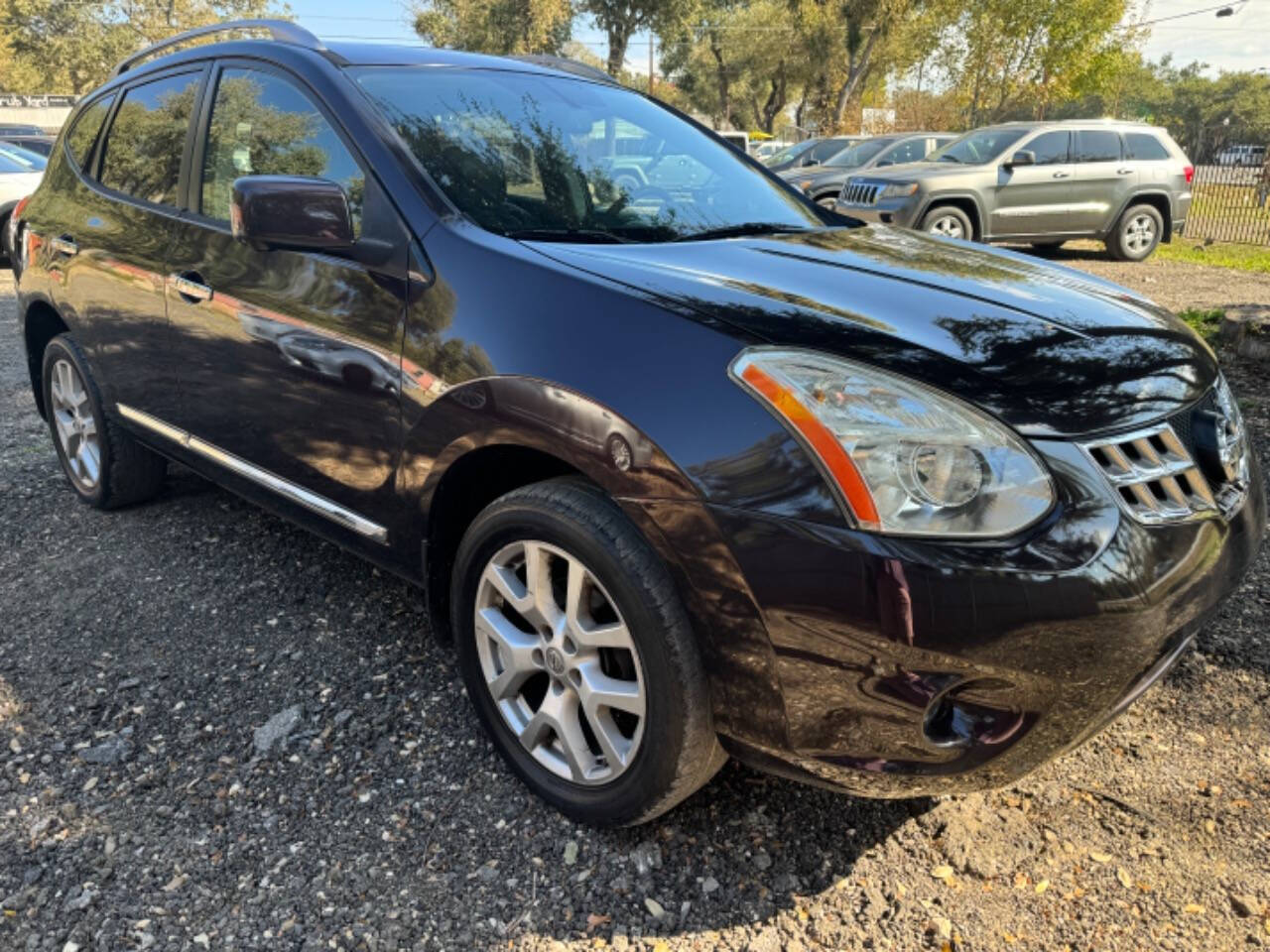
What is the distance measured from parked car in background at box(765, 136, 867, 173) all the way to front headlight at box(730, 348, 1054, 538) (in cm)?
1458

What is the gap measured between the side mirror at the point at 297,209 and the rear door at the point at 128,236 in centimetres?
98

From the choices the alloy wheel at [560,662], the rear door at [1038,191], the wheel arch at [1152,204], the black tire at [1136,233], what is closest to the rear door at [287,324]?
the alloy wheel at [560,662]

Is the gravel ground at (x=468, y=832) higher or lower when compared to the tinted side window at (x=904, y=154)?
lower

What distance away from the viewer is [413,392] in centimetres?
225

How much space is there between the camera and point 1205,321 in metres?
6.85

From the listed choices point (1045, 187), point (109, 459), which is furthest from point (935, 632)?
point (1045, 187)

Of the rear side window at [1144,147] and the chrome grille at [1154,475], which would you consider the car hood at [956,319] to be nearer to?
the chrome grille at [1154,475]

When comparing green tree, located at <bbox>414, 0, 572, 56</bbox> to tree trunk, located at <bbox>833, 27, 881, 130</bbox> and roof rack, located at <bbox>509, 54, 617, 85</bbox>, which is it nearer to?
tree trunk, located at <bbox>833, 27, 881, 130</bbox>

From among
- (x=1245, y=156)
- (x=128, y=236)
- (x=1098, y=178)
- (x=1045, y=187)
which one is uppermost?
(x=1245, y=156)

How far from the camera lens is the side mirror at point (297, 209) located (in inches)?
90.0

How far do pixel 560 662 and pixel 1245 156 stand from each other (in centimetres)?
1823

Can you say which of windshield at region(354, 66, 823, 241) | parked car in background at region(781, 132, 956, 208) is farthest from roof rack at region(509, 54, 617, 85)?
parked car in background at region(781, 132, 956, 208)

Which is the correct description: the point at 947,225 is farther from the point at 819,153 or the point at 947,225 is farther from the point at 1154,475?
the point at 1154,475

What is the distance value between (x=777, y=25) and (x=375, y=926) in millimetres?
42676
